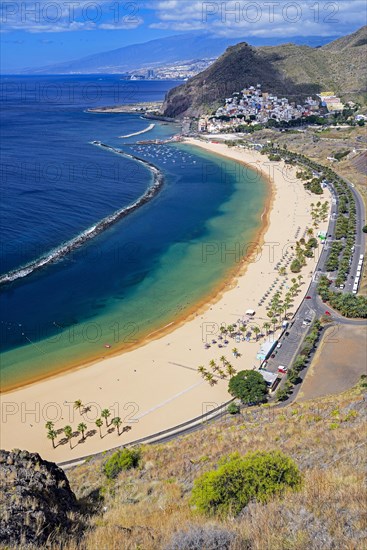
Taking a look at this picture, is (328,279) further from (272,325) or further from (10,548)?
(10,548)

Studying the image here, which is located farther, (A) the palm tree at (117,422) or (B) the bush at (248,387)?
(B) the bush at (248,387)

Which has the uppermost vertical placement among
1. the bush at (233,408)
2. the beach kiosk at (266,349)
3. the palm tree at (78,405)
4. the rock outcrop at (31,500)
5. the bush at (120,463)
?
the rock outcrop at (31,500)

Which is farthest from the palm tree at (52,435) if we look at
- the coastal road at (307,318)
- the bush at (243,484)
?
the bush at (243,484)

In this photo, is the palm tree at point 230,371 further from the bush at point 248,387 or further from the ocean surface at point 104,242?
the ocean surface at point 104,242

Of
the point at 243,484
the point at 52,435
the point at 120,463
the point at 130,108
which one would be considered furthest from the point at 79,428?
the point at 130,108

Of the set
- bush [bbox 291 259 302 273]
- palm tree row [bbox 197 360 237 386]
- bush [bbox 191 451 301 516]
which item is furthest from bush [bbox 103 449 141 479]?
bush [bbox 291 259 302 273]

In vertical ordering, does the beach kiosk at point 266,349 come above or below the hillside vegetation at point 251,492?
below

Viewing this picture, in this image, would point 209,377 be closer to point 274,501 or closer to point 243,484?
point 243,484
